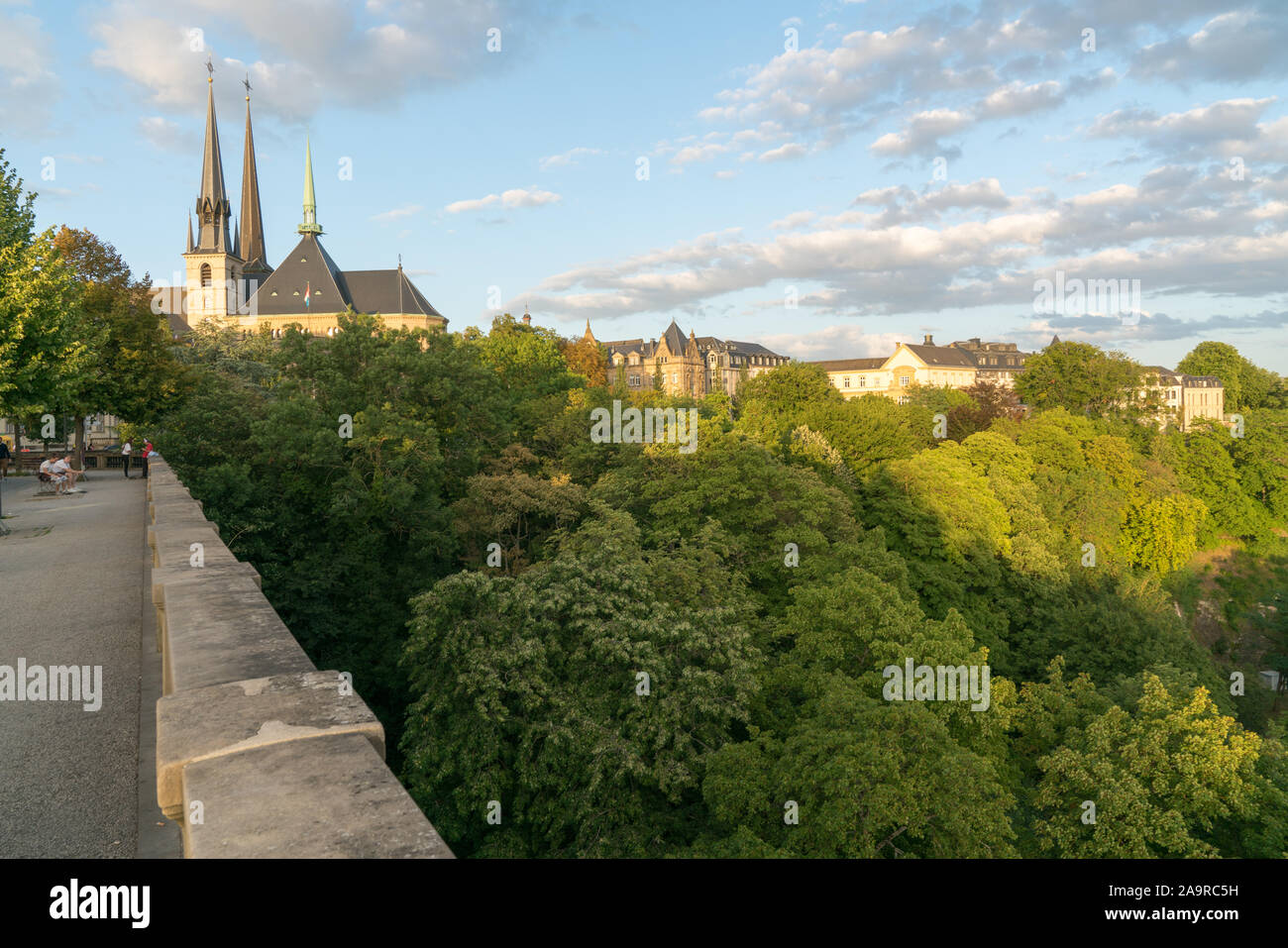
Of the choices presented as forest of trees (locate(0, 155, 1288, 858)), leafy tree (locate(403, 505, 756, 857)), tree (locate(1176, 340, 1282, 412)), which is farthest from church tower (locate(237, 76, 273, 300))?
tree (locate(1176, 340, 1282, 412))

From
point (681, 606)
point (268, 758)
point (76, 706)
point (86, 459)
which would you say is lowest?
point (681, 606)

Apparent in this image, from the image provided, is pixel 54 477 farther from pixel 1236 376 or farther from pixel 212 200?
pixel 1236 376

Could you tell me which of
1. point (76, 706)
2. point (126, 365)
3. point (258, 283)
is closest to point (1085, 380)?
point (126, 365)

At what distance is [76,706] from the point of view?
23.4 feet

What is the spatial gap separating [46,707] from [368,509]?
22.8 metres

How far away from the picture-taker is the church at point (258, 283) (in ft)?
322

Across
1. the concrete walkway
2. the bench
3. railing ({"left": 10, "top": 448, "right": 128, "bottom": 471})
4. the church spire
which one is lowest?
the concrete walkway

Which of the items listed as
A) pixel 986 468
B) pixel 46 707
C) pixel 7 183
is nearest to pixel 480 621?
pixel 46 707

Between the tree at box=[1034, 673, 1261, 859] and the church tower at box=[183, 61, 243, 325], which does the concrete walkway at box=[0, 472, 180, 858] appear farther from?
the church tower at box=[183, 61, 243, 325]

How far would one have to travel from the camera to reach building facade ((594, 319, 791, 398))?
134 m

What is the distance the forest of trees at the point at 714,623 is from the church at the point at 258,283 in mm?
51455

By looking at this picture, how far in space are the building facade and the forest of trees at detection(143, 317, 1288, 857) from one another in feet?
267

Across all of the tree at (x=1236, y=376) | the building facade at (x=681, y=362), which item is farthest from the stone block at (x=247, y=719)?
the tree at (x=1236, y=376)

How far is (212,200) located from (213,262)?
337 inches
